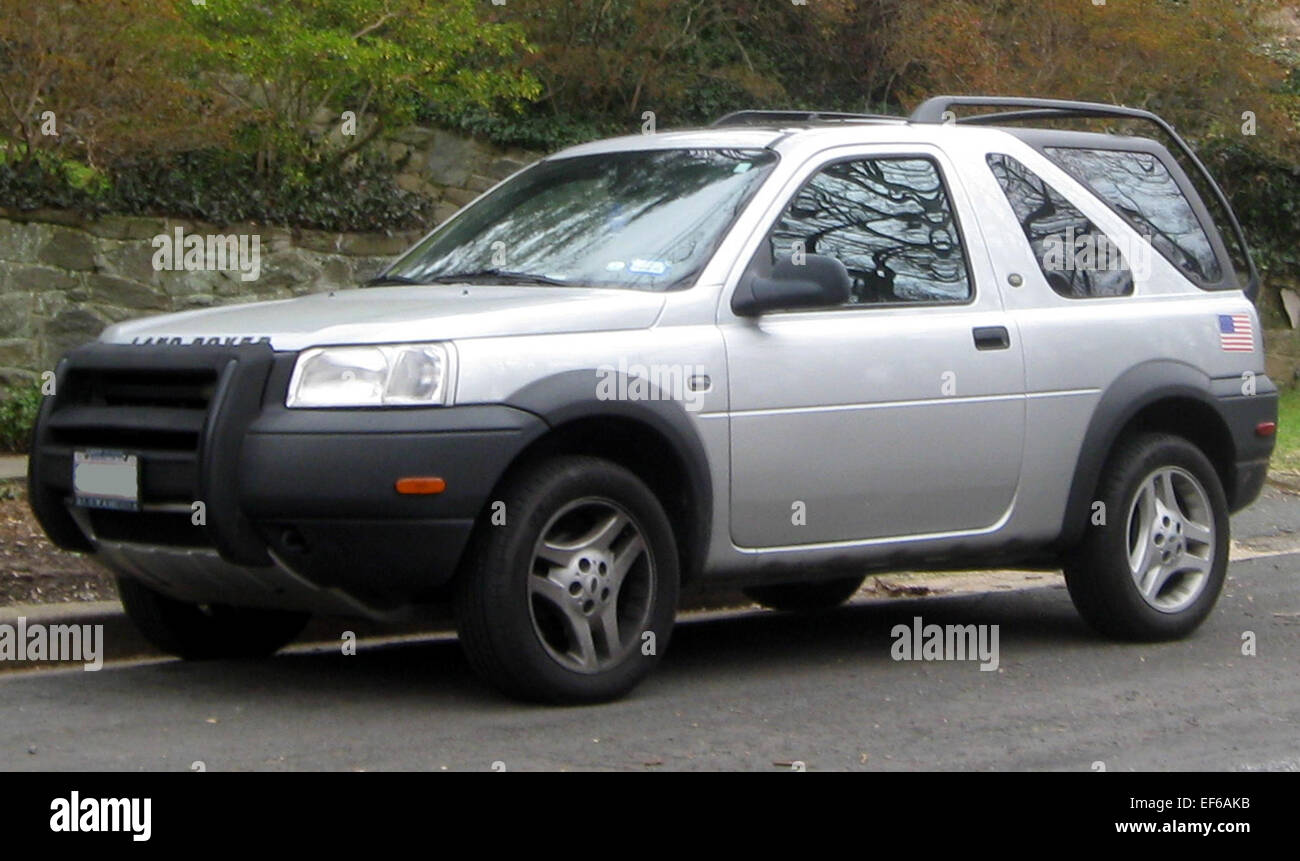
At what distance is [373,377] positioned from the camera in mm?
6000

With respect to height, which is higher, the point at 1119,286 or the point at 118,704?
the point at 1119,286

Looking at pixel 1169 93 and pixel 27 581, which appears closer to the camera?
pixel 27 581

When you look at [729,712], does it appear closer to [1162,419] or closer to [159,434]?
[159,434]

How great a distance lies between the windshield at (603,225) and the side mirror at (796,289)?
0.19m

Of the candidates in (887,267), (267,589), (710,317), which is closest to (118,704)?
(267,589)

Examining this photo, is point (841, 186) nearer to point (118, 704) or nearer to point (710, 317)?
point (710, 317)

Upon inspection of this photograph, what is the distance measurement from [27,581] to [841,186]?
11.7 ft

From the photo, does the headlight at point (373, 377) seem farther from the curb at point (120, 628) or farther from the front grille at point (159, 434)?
the curb at point (120, 628)

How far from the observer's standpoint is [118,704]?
6.59 metres

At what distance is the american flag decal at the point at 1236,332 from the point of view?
8.18m

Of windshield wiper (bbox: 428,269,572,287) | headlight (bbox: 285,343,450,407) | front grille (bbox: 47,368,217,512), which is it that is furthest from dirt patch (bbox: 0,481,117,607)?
headlight (bbox: 285,343,450,407)

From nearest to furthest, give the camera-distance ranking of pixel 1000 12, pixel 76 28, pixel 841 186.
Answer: pixel 841 186 → pixel 76 28 → pixel 1000 12

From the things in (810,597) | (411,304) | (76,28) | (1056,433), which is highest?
(76,28)
